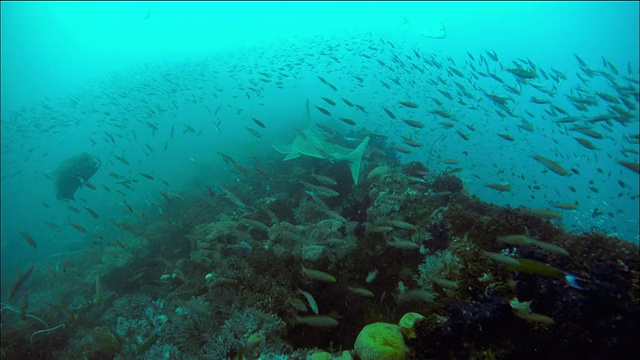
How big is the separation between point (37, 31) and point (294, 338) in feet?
403

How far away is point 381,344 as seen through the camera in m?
3.67

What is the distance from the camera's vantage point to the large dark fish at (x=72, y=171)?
42.1 ft

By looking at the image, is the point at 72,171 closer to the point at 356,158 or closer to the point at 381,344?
the point at 356,158

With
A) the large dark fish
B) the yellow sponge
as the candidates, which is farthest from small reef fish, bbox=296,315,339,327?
the large dark fish

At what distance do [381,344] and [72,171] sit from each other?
1567 cm

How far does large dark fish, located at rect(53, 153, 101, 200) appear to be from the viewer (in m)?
12.8

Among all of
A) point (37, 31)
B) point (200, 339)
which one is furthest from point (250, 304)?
point (37, 31)

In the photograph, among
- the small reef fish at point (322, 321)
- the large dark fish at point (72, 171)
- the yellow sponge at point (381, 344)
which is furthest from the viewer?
the large dark fish at point (72, 171)

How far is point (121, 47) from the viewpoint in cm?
15788

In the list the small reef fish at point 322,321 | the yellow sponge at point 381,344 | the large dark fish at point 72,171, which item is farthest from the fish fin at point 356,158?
the large dark fish at point 72,171

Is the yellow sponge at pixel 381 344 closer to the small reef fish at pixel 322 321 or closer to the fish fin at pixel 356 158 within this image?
the small reef fish at pixel 322 321

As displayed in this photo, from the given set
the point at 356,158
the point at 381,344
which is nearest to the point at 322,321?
the point at 381,344

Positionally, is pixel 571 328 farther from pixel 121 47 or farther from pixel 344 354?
pixel 121 47

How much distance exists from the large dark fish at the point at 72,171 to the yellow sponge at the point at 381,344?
14.9 metres
